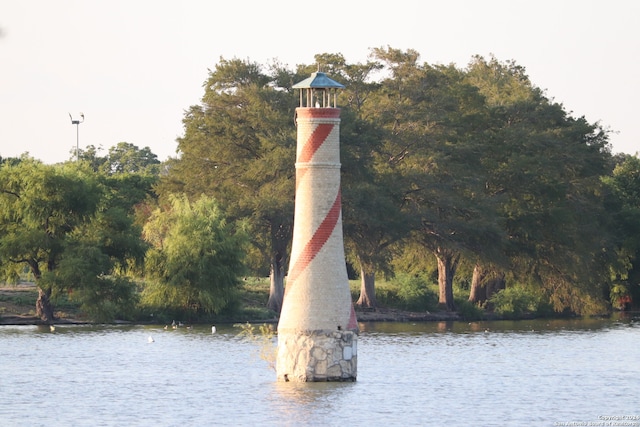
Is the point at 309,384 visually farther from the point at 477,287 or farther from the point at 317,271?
the point at 477,287

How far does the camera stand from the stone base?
1597 inches

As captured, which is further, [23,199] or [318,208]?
[23,199]

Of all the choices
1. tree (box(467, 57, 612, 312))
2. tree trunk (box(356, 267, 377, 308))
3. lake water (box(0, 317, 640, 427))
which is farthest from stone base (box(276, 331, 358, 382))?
tree (box(467, 57, 612, 312))

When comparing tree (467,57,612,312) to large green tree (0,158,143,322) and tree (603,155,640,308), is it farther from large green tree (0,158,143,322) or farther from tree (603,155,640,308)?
large green tree (0,158,143,322)

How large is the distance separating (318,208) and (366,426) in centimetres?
649

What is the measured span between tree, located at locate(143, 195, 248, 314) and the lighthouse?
31644 mm

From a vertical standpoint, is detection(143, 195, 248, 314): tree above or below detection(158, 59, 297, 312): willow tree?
below

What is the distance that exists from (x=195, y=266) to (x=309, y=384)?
107 ft

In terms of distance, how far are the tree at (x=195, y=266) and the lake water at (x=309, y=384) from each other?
303 cm

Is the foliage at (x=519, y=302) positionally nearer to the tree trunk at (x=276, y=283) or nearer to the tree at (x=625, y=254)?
the tree at (x=625, y=254)

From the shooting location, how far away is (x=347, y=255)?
82.1 metres

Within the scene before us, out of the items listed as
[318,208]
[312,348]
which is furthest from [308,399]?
[318,208]

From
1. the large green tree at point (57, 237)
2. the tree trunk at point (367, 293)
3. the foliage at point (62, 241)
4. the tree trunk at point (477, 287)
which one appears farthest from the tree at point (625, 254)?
the large green tree at point (57, 237)

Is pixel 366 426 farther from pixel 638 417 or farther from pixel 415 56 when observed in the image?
pixel 415 56
